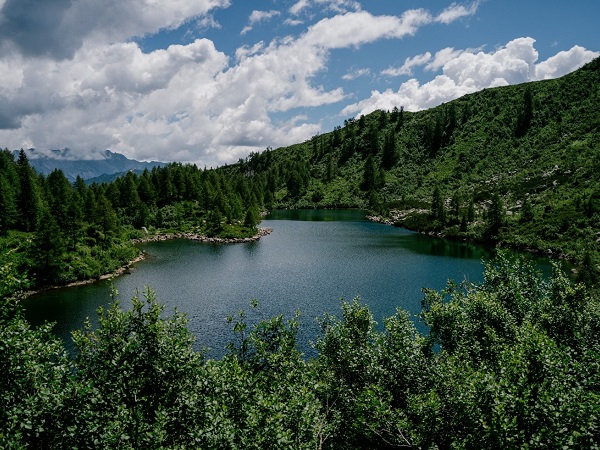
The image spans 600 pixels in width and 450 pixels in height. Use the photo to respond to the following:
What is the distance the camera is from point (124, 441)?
16.3 meters

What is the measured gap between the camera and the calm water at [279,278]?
2315 inches

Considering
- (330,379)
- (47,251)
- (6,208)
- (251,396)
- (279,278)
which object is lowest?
(279,278)

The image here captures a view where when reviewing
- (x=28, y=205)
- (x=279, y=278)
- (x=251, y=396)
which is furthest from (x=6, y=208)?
(x=251, y=396)

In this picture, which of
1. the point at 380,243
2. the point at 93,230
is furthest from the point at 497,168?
the point at 93,230

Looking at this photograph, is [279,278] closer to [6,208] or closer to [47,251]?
Result: [47,251]

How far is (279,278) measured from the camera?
264 feet

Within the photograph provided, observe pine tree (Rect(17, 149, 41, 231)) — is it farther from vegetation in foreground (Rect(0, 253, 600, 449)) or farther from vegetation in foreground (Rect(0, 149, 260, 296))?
vegetation in foreground (Rect(0, 253, 600, 449))

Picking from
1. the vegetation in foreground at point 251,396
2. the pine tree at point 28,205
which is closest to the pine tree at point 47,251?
the pine tree at point 28,205

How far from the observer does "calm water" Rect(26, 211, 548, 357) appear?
58812 millimetres

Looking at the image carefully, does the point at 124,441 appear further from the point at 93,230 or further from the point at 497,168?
the point at 497,168

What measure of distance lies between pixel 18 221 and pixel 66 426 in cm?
11076

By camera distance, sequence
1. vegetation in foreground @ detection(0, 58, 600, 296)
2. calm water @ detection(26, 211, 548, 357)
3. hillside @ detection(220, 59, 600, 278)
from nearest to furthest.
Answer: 1. calm water @ detection(26, 211, 548, 357)
2. vegetation in foreground @ detection(0, 58, 600, 296)
3. hillside @ detection(220, 59, 600, 278)

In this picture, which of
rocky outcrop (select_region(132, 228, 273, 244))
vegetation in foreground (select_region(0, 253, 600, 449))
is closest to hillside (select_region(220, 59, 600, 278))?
vegetation in foreground (select_region(0, 253, 600, 449))

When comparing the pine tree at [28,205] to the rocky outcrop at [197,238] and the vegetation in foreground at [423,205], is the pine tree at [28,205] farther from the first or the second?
the rocky outcrop at [197,238]
